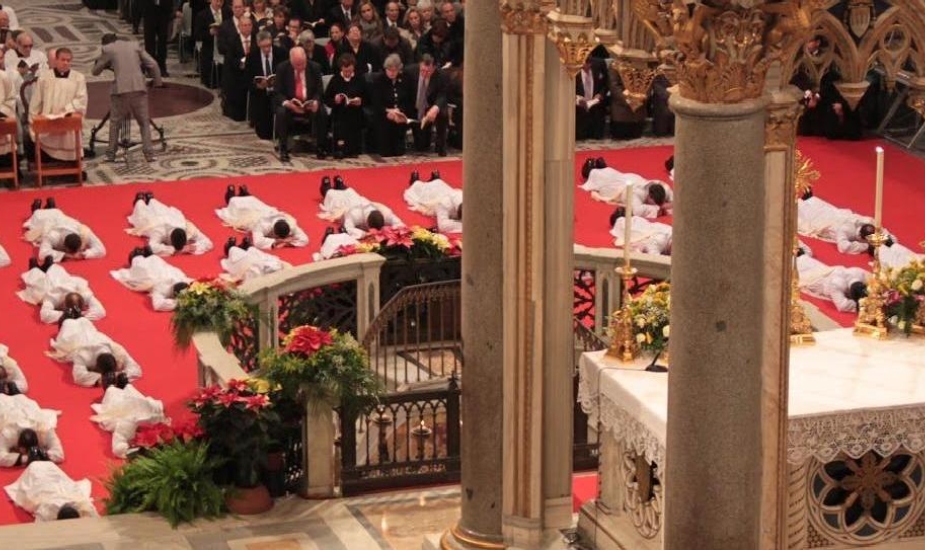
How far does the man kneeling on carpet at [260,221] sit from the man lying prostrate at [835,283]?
4.51 metres

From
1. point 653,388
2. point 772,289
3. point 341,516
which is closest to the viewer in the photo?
point 772,289

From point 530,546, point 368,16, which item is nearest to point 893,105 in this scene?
point 368,16

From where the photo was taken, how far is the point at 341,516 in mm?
12227

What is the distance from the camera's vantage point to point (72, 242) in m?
18.2

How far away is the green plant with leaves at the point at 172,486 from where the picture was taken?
12.0 m

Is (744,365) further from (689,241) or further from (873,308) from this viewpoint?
(873,308)

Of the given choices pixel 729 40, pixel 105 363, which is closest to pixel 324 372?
pixel 105 363

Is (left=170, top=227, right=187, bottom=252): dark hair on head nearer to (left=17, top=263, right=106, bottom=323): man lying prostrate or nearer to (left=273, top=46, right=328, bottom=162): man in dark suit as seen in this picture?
(left=17, top=263, right=106, bottom=323): man lying prostrate

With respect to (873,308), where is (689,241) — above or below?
above

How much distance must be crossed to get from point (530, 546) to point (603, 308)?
475 centimetres

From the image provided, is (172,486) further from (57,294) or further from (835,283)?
(835,283)

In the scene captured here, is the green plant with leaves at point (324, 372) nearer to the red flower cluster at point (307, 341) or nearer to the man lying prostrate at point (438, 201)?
the red flower cluster at point (307, 341)

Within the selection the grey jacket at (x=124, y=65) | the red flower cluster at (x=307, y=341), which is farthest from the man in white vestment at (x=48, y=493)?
the grey jacket at (x=124, y=65)

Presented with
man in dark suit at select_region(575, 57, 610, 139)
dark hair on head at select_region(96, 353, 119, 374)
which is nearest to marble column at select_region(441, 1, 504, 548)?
dark hair on head at select_region(96, 353, 119, 374)
